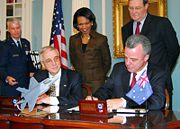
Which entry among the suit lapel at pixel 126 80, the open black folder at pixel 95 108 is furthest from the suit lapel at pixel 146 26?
the open black folder at pixel 95 108

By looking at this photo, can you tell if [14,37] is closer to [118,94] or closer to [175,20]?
[118,94]

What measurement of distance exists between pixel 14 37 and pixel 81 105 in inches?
107

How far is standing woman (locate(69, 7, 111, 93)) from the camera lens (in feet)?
13.8

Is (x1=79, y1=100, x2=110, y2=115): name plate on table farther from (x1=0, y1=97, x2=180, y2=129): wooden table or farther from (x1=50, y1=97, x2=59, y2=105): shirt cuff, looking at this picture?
(x1=50, y1=97, x2=59, y2=105): shirt cuff

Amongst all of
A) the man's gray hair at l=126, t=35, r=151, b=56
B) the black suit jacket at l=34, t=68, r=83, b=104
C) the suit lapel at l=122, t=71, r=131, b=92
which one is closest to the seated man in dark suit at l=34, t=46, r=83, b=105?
the black suit jacket at l=34, t=68, r=83, b=104

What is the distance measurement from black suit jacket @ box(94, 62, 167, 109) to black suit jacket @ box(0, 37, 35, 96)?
1947 mm

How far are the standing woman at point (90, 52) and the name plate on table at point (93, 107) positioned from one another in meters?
2.06

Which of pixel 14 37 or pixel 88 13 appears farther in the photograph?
pixel 14 37

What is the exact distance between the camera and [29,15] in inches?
257

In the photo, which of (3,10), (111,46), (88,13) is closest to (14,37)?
(88,13)

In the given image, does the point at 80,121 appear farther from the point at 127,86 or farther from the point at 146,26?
the point at 146,26

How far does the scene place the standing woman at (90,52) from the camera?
420 centimetres

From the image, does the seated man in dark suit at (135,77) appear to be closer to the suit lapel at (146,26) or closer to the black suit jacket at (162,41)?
the black suit jacket at (162,41)

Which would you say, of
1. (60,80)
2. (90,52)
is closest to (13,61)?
(90,52)
